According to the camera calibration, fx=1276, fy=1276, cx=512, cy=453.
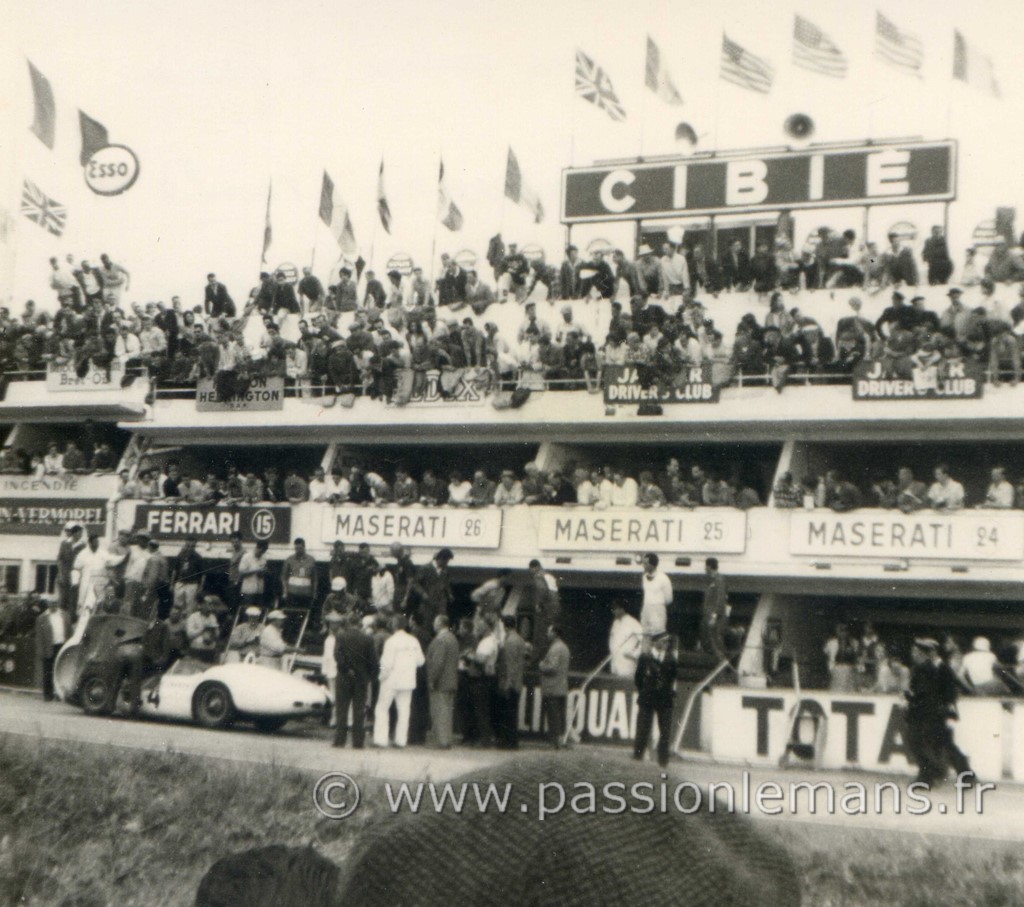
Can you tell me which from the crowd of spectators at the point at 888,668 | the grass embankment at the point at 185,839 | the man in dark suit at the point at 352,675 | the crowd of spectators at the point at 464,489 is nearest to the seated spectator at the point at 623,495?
the crowd of spectators at the point at 464,489

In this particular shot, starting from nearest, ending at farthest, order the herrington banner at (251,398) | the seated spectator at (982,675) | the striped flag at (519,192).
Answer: the seated spectator at (982,675), the herrington banner at (251,398), the striped flag at (519,192)

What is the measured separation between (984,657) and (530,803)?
1097cm

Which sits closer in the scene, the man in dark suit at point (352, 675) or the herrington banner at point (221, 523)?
the man in dark suit at point (352, 675)

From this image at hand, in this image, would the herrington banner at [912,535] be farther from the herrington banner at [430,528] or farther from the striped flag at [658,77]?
the striped flag at [658,77]

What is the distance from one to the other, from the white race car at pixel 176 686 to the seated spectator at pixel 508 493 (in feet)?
10.5

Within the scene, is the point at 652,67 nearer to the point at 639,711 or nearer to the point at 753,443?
the point at 753,443

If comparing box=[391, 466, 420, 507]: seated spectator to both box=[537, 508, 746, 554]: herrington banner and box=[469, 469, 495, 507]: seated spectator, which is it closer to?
box=[469, 469, 495, 507]: seated spectator

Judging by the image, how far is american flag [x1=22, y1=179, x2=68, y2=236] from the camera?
49.3ft

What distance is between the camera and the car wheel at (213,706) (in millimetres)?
11961

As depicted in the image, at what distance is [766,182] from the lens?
57.6ft

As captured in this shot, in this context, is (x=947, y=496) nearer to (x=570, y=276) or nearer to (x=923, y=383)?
(x=923, y=383)

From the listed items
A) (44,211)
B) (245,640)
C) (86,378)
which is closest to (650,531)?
(245,640)

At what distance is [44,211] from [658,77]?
7.36 meters

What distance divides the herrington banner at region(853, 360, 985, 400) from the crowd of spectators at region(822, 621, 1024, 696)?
2.68 metres
